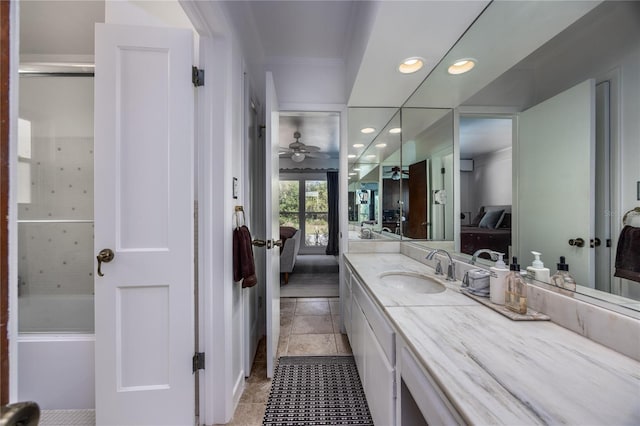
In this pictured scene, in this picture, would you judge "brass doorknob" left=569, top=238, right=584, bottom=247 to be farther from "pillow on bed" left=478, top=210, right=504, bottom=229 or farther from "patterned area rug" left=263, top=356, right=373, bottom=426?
"patterned area rug" left=263, top=356, right=373, bottom=426

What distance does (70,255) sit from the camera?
5.59 feet

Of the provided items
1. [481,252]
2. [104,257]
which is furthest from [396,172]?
[104,257]

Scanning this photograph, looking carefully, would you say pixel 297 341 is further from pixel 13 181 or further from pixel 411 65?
pixel 411 65

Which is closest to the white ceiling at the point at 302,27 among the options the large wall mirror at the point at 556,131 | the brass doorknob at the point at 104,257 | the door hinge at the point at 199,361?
the large wall mirror at the point at 556,131

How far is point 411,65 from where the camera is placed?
1609 mm

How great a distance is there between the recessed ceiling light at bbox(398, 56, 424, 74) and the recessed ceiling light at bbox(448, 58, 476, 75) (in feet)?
0.63

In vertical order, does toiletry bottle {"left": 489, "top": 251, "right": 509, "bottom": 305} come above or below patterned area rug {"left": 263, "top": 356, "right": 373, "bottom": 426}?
above

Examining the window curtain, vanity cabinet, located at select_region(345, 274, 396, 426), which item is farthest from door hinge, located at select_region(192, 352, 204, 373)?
the window curtain

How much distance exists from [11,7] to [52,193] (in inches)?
83.6

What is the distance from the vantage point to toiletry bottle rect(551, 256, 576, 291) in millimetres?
847

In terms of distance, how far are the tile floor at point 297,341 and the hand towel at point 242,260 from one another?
753mm

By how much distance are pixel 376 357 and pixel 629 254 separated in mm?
940

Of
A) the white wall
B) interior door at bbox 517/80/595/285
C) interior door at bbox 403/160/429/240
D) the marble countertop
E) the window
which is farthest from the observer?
the window

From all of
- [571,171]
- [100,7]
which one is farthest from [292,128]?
[571,171]
